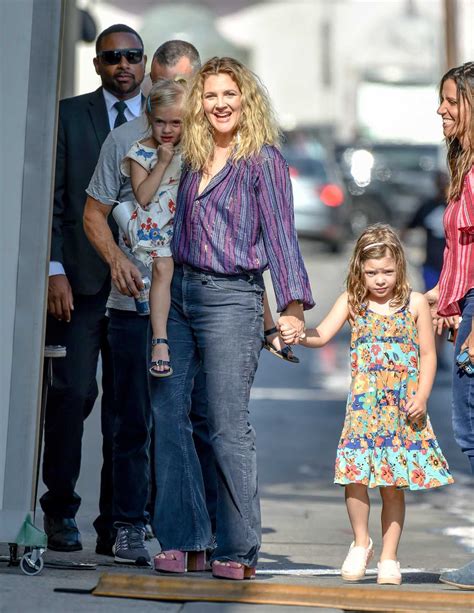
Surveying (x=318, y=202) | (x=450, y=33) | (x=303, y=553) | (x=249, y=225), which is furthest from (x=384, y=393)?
(x=450, y=33)

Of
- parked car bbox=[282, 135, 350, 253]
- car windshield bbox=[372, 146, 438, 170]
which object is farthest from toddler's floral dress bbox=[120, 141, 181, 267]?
car windshield bbox=[372, 146, 438, 170]

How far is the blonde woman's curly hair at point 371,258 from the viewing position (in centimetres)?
580

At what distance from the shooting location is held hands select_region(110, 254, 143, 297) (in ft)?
19.7

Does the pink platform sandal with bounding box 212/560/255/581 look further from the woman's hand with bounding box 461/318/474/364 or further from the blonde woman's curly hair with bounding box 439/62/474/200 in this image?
the blonde woman's curly hair with bounding box 439/62/474/200

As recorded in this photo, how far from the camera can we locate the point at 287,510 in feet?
28.7

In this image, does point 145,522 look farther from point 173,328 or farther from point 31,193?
point 31,193

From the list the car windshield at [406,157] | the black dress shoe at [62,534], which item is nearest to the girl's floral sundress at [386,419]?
the black dress shoe at [62,534]

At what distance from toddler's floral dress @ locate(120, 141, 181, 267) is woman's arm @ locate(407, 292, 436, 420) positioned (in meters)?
Result: 0.95

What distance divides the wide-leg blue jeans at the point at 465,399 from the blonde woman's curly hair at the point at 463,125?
0.40 meters

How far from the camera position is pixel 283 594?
551 centimetres

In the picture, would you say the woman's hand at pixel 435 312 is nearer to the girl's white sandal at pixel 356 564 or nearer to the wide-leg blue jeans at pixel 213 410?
the wide-leg blue jeans at pixel 213 410

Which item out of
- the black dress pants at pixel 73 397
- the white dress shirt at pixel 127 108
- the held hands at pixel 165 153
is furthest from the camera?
the white dress shirt at pixel 127 108

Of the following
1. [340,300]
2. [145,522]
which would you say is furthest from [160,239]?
[145,522]

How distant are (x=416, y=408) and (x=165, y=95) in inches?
58.4
